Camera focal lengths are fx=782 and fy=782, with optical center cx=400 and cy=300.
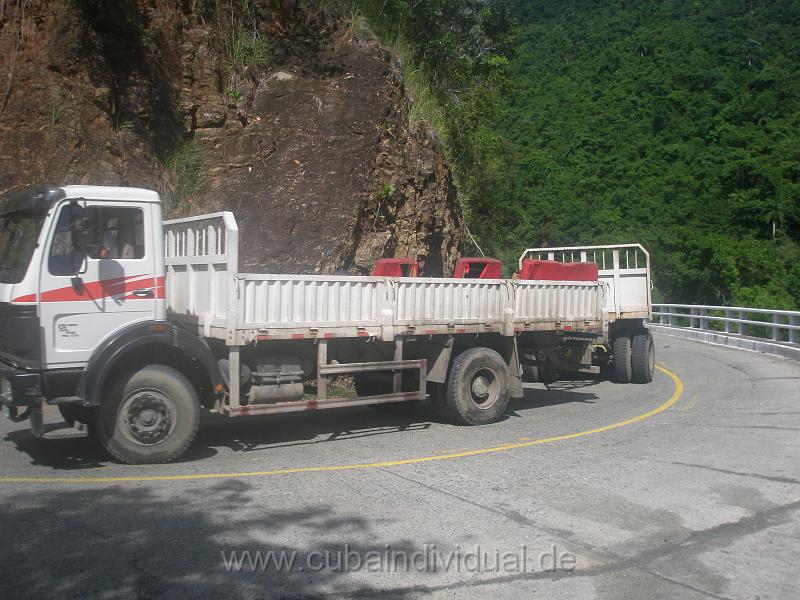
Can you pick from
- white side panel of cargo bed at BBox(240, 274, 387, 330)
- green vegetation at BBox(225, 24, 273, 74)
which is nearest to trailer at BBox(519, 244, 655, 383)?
white side panel of cargo bed at BBox(240, 274, 387, 330)

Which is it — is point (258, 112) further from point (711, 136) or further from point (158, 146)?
point (711, 136)

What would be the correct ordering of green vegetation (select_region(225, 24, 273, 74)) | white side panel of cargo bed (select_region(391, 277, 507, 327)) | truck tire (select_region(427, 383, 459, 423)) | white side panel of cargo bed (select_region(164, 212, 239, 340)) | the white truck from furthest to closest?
green vegetation (select_region(225, 24, 273, 74)) → truck tire (select_region(427, 383, 459, 423)) → white side panel of cargo bed (select_region(391, 277, 507, 327)) → white side panel of cargo bed (select_region(164, 212, 239, 340)) → the white truck

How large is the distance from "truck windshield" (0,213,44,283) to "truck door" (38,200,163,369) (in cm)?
21

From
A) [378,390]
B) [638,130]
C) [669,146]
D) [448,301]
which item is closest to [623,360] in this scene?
[448,301]

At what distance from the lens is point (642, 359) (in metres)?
15.3

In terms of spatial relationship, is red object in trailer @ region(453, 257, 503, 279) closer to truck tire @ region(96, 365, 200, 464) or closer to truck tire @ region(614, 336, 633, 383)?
truck tire @ region(614, 336, 633, 383)

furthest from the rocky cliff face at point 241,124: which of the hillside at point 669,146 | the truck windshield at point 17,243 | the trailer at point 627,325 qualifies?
the hillside at point 669,146

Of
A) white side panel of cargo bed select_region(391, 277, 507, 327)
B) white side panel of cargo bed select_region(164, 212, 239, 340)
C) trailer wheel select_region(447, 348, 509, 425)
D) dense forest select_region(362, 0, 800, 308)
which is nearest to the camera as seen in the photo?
white side panel of cargo bed select_region(164, 212, 239, 340)

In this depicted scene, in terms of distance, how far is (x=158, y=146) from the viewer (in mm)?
15875

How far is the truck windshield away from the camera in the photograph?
775 cm

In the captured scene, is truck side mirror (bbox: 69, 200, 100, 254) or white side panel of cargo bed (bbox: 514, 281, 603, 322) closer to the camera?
truck side mirror (bbox: 69, 200, 100, 254)

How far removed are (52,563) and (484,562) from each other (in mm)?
2939

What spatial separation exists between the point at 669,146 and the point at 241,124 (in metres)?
47.2

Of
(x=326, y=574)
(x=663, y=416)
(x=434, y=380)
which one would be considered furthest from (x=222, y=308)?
(x=663, y=416)
